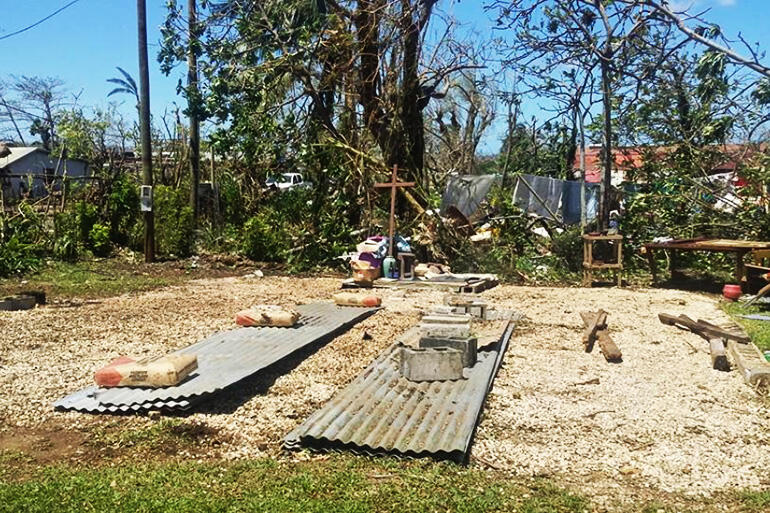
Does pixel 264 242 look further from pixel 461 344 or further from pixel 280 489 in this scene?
pixel 280 489

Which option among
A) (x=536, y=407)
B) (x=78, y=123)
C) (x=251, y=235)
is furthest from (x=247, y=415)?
(x=78, y=123)

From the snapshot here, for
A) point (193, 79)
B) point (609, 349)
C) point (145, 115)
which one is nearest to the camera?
point (609, 349)

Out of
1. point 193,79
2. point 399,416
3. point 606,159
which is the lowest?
point 399,416

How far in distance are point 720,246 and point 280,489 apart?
909 centimetres

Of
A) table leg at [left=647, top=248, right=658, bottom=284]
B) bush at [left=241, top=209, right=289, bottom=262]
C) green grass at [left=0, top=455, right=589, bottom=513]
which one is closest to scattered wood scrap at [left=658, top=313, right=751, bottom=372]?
green grass at [left=0, top=455, right=589, bottom=513]

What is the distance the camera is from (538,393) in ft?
17.9

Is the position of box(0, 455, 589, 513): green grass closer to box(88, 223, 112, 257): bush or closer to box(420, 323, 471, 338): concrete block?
box(420, 323, 471, 338): concrete block

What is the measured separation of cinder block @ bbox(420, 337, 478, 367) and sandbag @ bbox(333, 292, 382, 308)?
10.5 ft

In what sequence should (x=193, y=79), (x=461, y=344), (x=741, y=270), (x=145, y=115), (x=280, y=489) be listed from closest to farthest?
(x=280, y=489), (x=461, y=344), (x=741, y=270), (x=145, y=115), (x=193, y=79)

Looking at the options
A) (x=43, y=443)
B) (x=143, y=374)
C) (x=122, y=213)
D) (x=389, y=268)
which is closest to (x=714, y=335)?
(x=143, y=374)

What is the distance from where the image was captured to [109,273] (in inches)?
487

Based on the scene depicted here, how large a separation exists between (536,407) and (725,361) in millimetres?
2170

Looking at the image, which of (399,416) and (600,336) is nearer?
(399,416)

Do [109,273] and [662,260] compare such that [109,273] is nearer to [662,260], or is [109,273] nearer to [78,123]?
[662,260]
